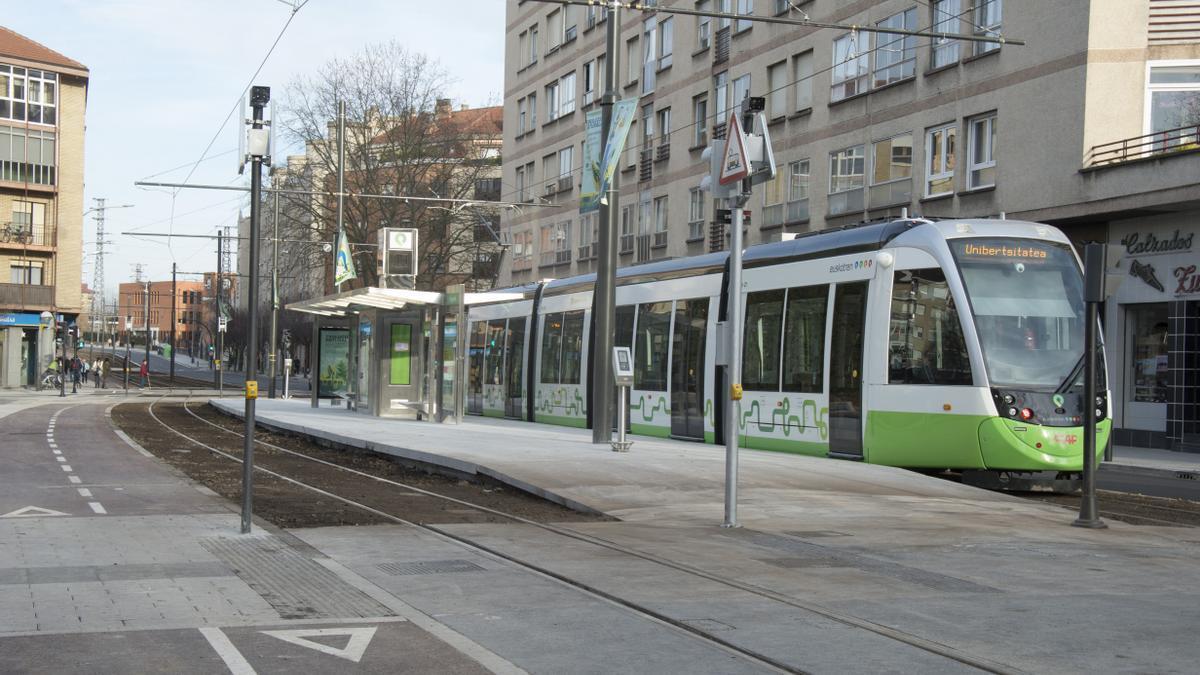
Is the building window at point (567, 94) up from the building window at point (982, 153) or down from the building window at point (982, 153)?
up

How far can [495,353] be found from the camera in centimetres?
3200

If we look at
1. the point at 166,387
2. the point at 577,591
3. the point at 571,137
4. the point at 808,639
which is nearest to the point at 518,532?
the point at 577,591

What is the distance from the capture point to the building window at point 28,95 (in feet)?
213

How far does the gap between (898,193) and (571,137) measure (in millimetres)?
22961

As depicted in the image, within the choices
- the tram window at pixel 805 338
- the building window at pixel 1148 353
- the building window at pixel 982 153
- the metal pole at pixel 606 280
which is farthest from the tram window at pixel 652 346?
the building window at pixel 1148 353

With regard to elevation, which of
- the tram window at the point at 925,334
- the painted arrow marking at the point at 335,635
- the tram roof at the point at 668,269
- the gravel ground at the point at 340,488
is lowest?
the gravel ground at the point at 340,488

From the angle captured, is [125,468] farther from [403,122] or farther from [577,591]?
[403,122]

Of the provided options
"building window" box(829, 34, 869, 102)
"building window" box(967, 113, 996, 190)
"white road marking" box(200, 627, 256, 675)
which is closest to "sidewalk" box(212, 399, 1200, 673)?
"white road marking" box(200, 627, 256, 675)

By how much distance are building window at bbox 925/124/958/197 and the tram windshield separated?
14.8m

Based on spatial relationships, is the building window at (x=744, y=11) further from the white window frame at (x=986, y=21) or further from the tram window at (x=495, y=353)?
the tram window at (x=495, y=353)

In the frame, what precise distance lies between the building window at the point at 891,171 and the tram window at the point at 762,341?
1325 cm

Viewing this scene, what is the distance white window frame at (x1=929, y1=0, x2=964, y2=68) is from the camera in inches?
1210

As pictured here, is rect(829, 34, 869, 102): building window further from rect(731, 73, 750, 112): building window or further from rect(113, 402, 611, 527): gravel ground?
rect(113, 402, 611, 527): gravel ground

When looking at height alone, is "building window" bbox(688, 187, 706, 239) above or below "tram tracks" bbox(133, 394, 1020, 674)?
above
